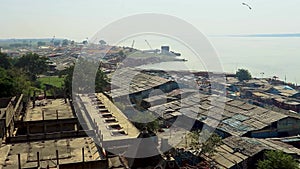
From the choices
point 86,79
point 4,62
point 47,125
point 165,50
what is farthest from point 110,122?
point 165,50

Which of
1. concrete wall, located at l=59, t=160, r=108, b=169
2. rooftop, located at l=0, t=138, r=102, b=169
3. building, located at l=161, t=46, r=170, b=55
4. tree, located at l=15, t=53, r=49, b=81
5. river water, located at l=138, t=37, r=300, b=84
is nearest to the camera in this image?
concrete wall, located at l=59, t=160, r=108, b=169

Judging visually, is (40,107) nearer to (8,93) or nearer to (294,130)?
(8,93)

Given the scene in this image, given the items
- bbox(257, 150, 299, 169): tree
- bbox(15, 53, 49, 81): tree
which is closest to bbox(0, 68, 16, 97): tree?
bbox(257, 150, 299, 169): tree

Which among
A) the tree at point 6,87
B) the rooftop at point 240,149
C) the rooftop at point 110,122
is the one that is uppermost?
the tree at point 6,87

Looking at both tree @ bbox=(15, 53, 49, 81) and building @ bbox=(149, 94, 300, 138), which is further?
tree @ bbox=(15, 53, 49, 81)

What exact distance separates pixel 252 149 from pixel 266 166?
1769mm

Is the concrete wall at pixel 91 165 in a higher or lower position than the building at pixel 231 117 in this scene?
higher

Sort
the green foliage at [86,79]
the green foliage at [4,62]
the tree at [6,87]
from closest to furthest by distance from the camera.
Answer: the tree at [6,87] < the green foliage at [86,79] < the green foliage at [4,62]

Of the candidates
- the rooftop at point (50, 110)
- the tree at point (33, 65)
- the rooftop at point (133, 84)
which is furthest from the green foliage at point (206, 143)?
the tree at point (33, 65)

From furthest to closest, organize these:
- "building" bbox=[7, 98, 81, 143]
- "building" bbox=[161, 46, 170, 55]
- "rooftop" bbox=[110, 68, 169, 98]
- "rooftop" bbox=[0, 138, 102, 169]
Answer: "building" bbox=[161, 46, 170, 55], "rooftop" bbox=[110, 68, 169, 98], "building" bbox=[7, 98, 81, 143], "rooftop" bbox=[0, 138, 102, 169]

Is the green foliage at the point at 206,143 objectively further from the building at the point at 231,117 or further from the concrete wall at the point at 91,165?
the concrete wall at the point at 91,165

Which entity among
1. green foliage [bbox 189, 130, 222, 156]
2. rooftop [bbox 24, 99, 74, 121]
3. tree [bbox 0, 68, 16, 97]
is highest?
tree [bbox 0, 68, 16, 97]

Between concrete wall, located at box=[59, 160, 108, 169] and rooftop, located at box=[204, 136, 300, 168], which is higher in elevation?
concrete wall, located at box=[59, 160, 108, 169]

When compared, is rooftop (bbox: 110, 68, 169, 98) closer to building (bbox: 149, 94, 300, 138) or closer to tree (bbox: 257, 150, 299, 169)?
building (bbox: 149, 94, 300, 138)
